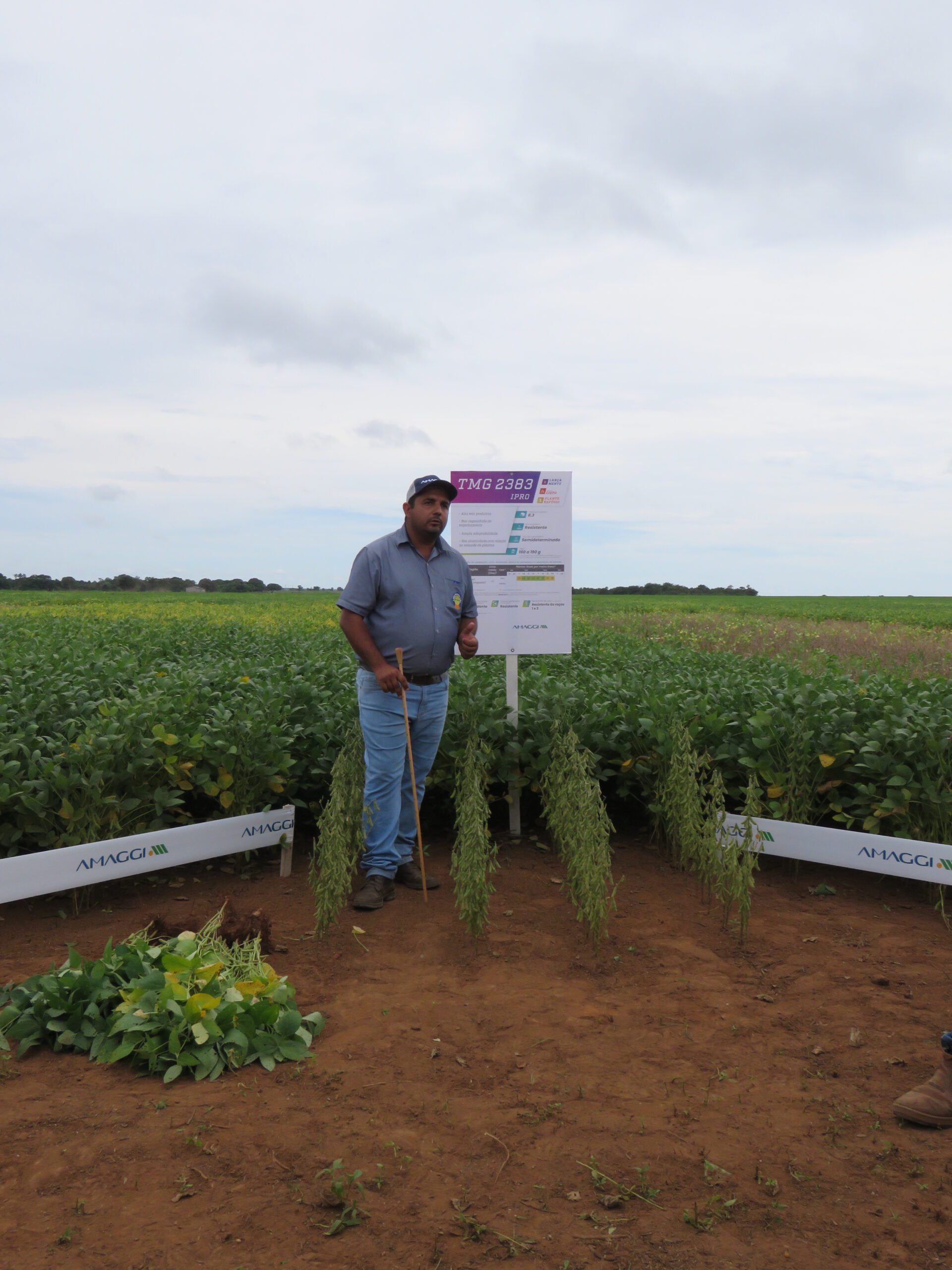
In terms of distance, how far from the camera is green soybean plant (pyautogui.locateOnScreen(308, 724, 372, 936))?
4.89m

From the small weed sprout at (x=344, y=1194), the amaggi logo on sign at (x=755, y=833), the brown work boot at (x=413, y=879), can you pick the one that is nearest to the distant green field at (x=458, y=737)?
the amaggi logo on sign at (x=755, y=833)

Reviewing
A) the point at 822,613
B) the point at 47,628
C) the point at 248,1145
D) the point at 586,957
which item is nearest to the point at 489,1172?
the point at 248,1145

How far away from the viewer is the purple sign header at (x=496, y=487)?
6.74 meters

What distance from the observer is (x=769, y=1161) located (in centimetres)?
310

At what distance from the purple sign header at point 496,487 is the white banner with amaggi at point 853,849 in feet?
8.63

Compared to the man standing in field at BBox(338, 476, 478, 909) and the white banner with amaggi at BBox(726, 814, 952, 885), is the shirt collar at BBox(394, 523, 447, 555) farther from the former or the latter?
the white banner with amaggi at BBox(726, 814, 952, 885)

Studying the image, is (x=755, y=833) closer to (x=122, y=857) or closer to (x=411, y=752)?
(x=411, y=752)

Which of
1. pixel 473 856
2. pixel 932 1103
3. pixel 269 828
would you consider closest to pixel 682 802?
pixel 473 856

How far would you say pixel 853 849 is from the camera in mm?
5715

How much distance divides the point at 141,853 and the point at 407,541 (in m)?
2.36

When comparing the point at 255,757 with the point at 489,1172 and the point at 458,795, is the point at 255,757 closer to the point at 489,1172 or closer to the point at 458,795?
the point at 458,795

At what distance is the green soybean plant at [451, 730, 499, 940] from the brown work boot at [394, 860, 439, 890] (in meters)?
0.14

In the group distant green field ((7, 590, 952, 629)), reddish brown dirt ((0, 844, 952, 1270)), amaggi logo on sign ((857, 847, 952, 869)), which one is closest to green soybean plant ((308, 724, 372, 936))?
reddish brown dirt ((0, 844, 952, 1270))

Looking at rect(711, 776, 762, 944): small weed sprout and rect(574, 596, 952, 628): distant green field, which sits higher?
rect(574, 596, 952, 628): distant green field
